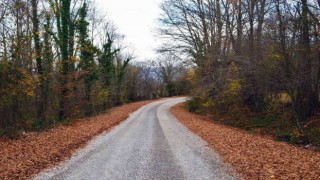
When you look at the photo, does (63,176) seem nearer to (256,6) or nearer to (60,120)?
(60,120)

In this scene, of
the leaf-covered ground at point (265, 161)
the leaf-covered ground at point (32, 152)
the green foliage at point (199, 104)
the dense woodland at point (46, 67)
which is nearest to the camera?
the leaf-covered ground at point (265, 161)

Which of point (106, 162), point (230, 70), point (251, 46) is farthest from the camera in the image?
point (230, 70)

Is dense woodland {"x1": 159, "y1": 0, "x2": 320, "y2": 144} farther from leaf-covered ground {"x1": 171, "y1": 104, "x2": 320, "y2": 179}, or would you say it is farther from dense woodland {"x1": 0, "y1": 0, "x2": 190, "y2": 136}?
dense woodland {"x1": 0, "y1": 0, "x2": 190, "y2": 136}

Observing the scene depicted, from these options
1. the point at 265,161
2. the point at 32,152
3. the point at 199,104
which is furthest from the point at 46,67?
the point at 199,104

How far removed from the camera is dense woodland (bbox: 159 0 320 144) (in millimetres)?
15877

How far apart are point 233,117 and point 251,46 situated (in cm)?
610

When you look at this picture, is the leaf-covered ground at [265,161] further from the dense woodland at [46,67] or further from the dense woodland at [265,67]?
the dense woodland at [46,67]

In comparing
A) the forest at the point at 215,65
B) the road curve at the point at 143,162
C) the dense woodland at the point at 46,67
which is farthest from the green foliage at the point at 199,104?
the road curve at the point at 143,162

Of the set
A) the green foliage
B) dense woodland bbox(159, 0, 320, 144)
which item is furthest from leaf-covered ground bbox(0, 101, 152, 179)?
the green foliage

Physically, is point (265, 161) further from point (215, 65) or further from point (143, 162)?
point (215, 65)

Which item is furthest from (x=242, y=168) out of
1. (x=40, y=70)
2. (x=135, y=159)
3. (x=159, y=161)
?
(x=40, y=70)

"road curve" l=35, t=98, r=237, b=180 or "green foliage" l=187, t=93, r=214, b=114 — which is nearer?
"road curve" l=35, t=98, r=237, b=180

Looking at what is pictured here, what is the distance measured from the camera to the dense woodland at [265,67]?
15.9m

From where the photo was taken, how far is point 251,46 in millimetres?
19938
